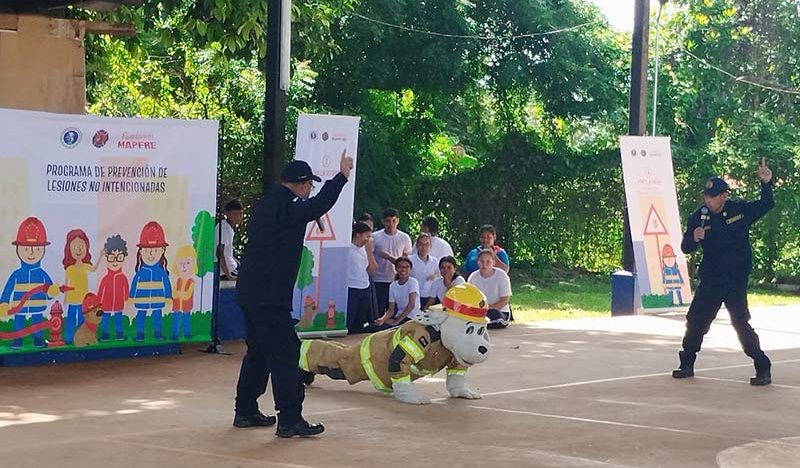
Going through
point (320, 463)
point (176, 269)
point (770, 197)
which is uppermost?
point (770, 197)

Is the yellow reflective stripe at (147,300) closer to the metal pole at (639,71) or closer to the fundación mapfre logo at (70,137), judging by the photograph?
the fundación mapfre logo at (70,137)

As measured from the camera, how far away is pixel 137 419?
935cm

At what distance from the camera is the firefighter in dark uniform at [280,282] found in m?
8.51

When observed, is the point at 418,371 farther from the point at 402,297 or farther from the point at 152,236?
the point at 402,297

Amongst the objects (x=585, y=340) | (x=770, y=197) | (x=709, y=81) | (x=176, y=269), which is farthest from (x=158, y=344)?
(x=709, y=81)

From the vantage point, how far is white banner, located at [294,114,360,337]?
14.1 meters

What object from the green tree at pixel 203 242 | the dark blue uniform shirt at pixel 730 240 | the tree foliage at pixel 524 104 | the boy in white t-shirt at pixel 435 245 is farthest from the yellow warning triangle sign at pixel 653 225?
the green tree at pixel 203 242

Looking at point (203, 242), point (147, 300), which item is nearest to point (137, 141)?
point (203, 242)

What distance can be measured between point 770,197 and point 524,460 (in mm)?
4660

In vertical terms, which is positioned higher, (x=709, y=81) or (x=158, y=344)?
(x=709, y=81)

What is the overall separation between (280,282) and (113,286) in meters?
4.34

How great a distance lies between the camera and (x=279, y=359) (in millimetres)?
8523

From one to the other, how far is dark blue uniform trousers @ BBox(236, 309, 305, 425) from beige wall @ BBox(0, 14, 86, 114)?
19.6 ft

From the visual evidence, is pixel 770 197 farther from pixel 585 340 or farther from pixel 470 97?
pixel 470 97
